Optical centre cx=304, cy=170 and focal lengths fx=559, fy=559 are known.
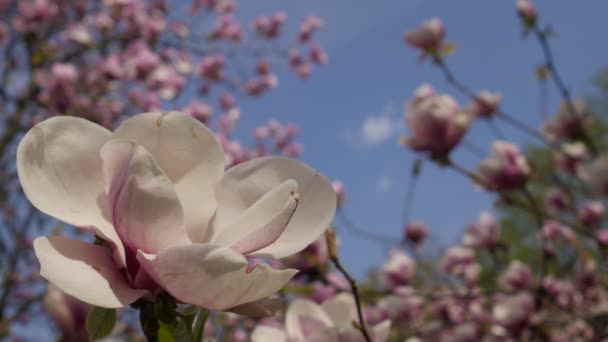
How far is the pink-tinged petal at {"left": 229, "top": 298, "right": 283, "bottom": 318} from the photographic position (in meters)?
0.43

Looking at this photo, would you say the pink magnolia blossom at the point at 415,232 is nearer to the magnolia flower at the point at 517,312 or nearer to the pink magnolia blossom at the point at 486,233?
the pink magnolia blossom at the point at 486,233

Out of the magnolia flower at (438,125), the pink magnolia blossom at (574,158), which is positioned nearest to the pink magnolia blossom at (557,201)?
the pink magnolia blossom at (574,158)

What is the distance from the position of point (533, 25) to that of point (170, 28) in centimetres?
343

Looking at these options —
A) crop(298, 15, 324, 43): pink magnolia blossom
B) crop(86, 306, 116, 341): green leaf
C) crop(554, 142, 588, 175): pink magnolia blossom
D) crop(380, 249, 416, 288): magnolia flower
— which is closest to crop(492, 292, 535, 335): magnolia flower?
crop(380, 249, 416, 288): magnolia flower

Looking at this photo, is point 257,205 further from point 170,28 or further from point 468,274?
point 170,28

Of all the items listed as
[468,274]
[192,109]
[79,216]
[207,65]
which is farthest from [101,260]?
[207,65]

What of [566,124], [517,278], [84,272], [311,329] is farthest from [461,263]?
[84,272]

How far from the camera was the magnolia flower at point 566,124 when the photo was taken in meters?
2.18

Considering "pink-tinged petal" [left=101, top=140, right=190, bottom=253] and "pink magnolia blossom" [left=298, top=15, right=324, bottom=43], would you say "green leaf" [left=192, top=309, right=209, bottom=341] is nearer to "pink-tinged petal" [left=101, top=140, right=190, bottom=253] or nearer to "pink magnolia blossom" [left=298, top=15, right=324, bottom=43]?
"pink-tinged petal" [left=101, top=140, right=190, bottom=253]

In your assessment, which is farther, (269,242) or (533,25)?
(533,25)

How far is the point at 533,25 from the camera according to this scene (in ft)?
5.95

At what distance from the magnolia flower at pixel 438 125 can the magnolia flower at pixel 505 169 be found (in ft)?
0.65

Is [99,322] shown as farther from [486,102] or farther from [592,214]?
[592,214]

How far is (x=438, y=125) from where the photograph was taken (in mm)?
1496
